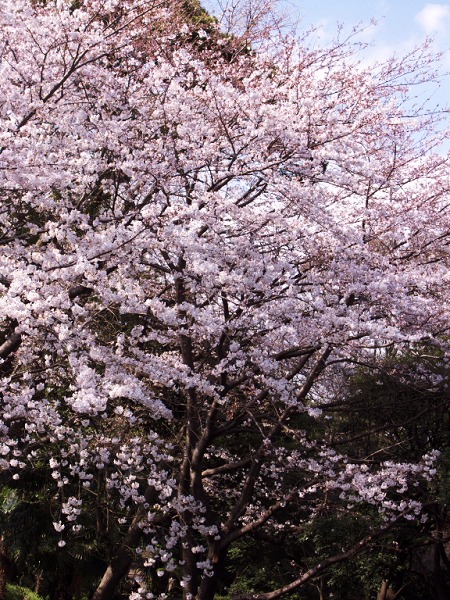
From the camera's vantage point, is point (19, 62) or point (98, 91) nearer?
point (19, 62)

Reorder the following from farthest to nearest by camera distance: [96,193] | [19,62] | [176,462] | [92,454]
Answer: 1. [176,462]
2. [96,193]
3. [92,454]
4. [19,62]

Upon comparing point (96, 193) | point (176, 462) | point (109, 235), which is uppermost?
point (96, 193)

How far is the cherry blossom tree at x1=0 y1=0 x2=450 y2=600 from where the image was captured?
7.02 metres

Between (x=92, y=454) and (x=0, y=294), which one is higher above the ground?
(x=0, y=294)

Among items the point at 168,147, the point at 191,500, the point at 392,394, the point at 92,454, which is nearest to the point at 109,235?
the point at 168,147

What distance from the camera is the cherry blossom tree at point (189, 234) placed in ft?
23.0

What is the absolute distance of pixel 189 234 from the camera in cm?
700

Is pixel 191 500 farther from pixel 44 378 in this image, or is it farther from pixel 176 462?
pixel 44 378

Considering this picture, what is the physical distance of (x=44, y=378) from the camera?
327 inches

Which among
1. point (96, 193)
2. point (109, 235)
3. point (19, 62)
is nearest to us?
point (109, 235)

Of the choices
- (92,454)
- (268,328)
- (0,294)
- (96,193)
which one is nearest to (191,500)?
(92,454)

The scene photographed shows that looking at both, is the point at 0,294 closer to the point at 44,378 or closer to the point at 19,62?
the point at 44,378

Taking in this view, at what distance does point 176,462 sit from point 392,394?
3.56 meters

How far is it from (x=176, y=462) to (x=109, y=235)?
478 centimetres
